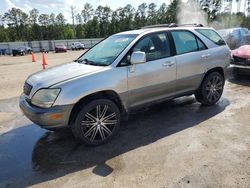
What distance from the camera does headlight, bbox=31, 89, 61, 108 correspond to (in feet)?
13.5

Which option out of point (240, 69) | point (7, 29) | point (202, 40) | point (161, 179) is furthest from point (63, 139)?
point (7, 29)

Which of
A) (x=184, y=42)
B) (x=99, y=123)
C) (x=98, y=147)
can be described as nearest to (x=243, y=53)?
(x=184, y=42)

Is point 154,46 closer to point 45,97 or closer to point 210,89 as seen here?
point 210,89

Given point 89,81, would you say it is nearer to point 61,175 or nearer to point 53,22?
point 61,175

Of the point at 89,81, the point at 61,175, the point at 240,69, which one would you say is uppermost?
the point at 89,81

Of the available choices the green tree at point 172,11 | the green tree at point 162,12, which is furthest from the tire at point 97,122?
the green tree at point 162,12

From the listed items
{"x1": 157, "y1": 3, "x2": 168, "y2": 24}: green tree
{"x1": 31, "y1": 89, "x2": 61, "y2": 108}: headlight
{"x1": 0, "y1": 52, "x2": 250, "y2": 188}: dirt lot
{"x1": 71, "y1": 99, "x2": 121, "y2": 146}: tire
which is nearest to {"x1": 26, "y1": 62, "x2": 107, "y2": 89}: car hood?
{"x1": 31, "y1": 89, "x2": 61, "y2": 108}: headlight

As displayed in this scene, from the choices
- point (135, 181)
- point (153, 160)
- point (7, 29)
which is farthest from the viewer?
point (7, 29)

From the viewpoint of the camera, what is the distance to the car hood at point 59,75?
14.2ft

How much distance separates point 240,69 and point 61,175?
6.78m

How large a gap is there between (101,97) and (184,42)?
223 centimetres

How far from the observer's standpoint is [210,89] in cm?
619

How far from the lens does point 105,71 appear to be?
4484 millimetres

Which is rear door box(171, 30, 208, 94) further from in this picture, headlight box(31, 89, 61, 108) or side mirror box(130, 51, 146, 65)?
headlight box(31, 89, 61, 108)
